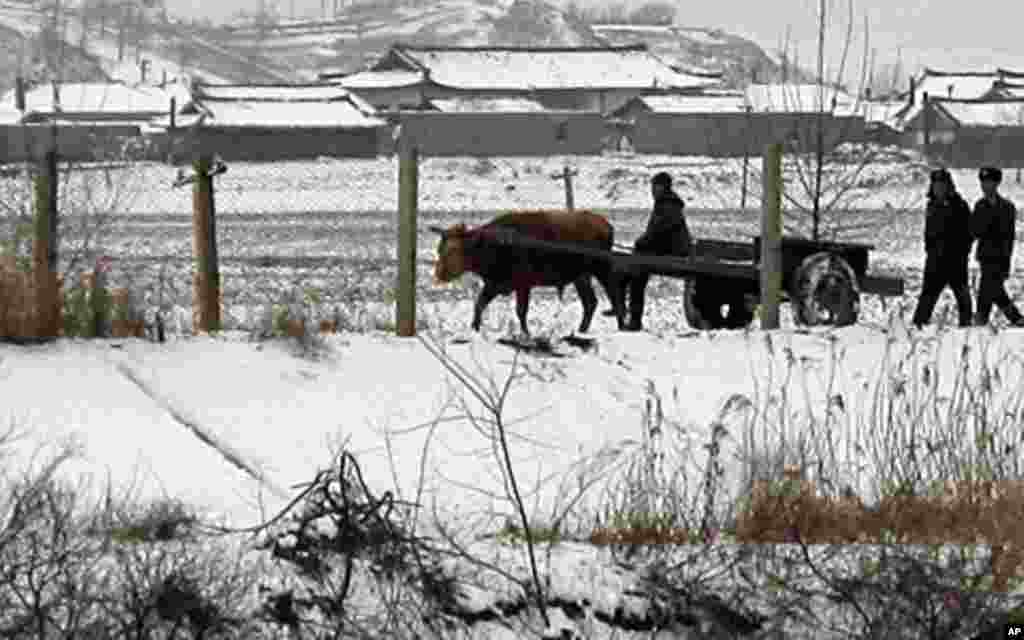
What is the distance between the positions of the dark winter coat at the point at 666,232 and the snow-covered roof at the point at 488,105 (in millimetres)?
54621

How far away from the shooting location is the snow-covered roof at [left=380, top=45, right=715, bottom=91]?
8181 cm

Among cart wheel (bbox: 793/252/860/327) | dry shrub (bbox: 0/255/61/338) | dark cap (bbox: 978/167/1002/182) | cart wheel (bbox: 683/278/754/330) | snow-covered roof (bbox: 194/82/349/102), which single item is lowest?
snow-covered roof (bbox: 194/82/349/102)

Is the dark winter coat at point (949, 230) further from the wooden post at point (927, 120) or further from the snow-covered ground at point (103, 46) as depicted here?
the snow-covered ground at point (103, 46)

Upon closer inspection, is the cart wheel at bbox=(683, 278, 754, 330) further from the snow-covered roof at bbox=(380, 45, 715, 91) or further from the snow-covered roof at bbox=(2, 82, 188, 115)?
the snow-covered roof at bbox=(2, 82, 188, 115)

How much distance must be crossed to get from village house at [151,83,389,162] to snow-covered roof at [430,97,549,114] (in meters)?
3.59

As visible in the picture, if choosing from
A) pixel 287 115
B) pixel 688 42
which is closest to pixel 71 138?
pixel 287 115

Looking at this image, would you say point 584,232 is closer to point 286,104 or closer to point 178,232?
point 178,232

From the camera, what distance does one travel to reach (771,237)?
42.2 ft

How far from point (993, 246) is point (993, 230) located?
0.39ft

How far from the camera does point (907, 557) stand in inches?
277

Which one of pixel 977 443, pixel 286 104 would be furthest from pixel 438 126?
pixel 977 443

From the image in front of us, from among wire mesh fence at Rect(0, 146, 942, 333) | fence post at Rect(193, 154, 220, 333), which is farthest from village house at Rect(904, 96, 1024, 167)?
fence post at Rect(193, 154, 220, 333)

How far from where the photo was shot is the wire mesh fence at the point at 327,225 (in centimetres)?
1238

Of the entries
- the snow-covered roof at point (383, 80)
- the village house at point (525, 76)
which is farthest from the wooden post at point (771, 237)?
the snow-covered roof at point (383, 80)
